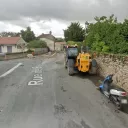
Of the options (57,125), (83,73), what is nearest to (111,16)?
(83,73)

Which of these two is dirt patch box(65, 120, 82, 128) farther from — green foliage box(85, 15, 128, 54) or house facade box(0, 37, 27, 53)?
house facade box(0, 37, 27, 53)

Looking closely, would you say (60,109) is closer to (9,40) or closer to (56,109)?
(56,109)

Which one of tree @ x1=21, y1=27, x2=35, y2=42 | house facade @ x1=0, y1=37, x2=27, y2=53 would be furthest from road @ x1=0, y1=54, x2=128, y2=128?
tree @ x1=21, y1=27, x2=35, y2=42

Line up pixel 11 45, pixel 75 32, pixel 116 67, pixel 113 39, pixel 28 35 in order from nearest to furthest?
pixel 116 67 → pixel 113 39 → pixel 75 32 → pixel 11 45 → pixel 28 35

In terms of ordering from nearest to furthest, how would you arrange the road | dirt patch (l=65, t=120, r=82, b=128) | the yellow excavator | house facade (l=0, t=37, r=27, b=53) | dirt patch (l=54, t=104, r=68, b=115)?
dirt patch (l=65, t=120, r=82, b=128)
the road
dirt patch (l=54, t=104, r=68, b=115)
the yellow excavator
house facade (l=0, t=37, r=27, b=53)

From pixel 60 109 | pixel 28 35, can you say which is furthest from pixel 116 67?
pixel 28 35

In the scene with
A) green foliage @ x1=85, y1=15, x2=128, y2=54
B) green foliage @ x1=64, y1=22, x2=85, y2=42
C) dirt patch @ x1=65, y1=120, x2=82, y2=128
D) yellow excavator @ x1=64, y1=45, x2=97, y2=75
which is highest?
green foliage @ x1=64, y1=22, x2=85, y2=42

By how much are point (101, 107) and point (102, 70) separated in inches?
258

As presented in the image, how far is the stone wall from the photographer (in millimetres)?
9422

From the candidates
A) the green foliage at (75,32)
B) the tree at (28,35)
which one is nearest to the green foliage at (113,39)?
the green foliage at (75,32)

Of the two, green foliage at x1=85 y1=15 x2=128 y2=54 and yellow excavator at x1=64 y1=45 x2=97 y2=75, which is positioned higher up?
green foliage at x1=85 y1=15 x2=128 y2=54

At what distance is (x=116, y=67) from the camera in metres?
10.7

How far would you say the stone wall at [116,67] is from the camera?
9.42 m

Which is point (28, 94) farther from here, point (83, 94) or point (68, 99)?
point (83, 94)
